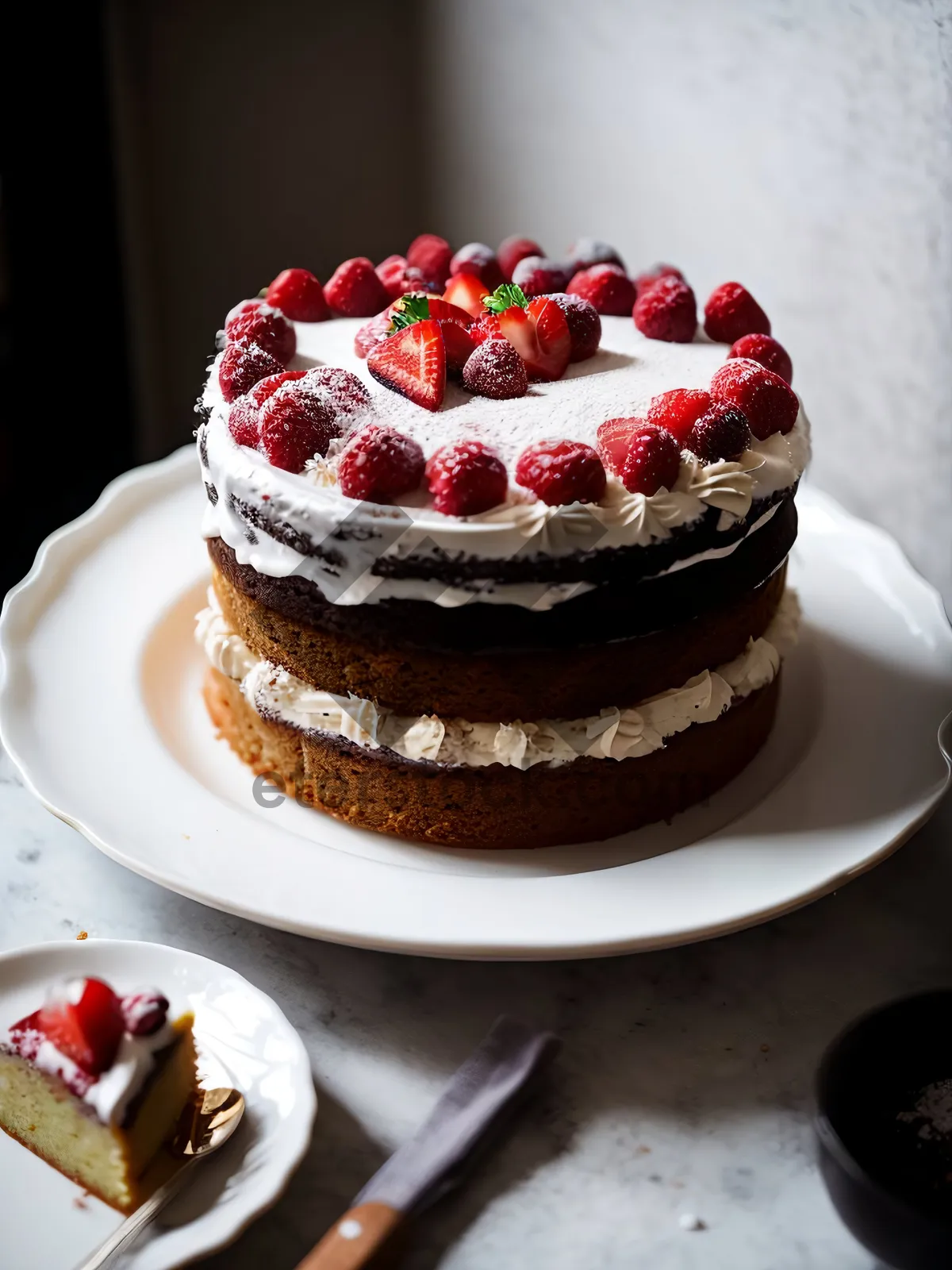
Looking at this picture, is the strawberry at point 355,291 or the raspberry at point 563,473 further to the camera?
the strawberry at point 355,291

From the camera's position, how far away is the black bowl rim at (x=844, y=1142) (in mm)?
1461

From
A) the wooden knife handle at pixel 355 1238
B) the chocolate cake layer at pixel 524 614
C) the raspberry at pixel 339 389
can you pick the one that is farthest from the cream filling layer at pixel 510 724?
the wooden knife handle at pixel 355 1238

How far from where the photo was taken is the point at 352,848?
2.26 m

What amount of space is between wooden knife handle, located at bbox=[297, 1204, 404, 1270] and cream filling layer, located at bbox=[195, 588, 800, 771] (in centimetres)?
78

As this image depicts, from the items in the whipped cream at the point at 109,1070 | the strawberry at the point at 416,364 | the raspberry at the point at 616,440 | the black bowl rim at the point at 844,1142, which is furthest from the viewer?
the strawberry at the point at 416,364

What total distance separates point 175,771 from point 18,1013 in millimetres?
591

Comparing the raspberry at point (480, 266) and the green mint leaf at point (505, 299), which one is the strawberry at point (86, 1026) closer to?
the green mint leaf at point (505, 299)

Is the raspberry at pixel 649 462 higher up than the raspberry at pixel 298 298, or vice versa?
the raspberry at pixel 298 298

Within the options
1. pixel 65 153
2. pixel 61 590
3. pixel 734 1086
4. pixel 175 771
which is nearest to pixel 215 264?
pixel 65 153

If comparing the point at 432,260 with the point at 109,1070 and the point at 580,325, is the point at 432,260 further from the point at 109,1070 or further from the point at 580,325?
the point at 109,1070

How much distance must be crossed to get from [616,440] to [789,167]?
60.1 inches

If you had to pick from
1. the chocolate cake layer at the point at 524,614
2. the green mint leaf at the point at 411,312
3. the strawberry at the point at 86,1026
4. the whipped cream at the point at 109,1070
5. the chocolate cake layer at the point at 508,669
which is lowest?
the whipped cream at the point at 109,1070

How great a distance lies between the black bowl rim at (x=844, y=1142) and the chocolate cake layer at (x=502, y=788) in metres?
0.66

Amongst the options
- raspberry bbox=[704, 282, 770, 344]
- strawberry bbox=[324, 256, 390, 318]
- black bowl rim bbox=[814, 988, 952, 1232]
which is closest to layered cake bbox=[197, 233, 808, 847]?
raspberry bbox=[704, 282, 770, 344]
